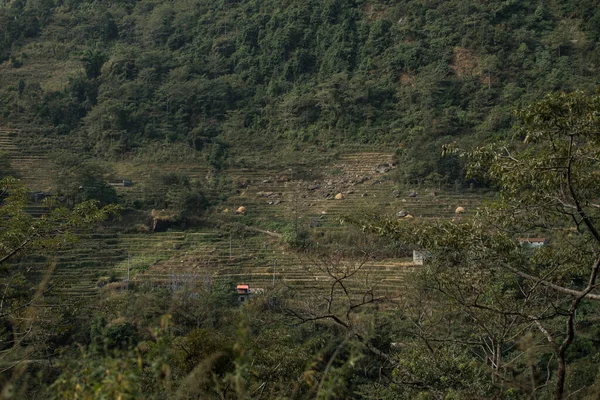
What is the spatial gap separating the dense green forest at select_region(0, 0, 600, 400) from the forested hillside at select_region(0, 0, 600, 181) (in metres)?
0.13

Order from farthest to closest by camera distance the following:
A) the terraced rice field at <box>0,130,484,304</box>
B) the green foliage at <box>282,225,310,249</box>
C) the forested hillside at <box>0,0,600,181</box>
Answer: the forested hillside at <box>0,0,600,181</box> < the green foliage at <box>282,225,310,249</box> < the terraced rice field at <box>0,130,484,304</box>

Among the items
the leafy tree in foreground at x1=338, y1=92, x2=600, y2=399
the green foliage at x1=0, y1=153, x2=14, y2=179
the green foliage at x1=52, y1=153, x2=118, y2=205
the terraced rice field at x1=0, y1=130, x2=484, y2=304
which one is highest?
the leafy tree in foreground at x1=338, y1=92, x2=600, y2=399

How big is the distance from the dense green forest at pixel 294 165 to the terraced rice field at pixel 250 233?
0.37ft

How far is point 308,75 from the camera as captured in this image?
3988 centimetres

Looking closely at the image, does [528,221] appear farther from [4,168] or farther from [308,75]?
[308,75]

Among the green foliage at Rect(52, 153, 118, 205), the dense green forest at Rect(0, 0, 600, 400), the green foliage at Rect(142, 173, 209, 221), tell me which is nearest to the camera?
the dense green forest at Rect(0, 0, 600, 400)

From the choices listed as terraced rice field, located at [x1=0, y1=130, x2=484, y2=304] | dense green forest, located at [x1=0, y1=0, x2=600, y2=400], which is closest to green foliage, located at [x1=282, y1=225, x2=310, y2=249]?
dense green forest, located at [x1=0, y1=0, x2=600, y2=400]

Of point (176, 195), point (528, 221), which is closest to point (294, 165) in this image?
point (176, 195)

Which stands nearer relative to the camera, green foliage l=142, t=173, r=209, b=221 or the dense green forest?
the dense green forest

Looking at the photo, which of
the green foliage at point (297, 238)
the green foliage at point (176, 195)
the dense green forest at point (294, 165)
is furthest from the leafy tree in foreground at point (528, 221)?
the green foliage at point (176, 195)

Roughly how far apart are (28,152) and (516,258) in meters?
30.4

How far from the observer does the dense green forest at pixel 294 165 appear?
6645 millimetres

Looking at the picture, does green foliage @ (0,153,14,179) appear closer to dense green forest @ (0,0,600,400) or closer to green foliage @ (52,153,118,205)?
dense green forest @ (0,0,600,400)

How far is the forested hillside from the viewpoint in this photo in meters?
33.2
